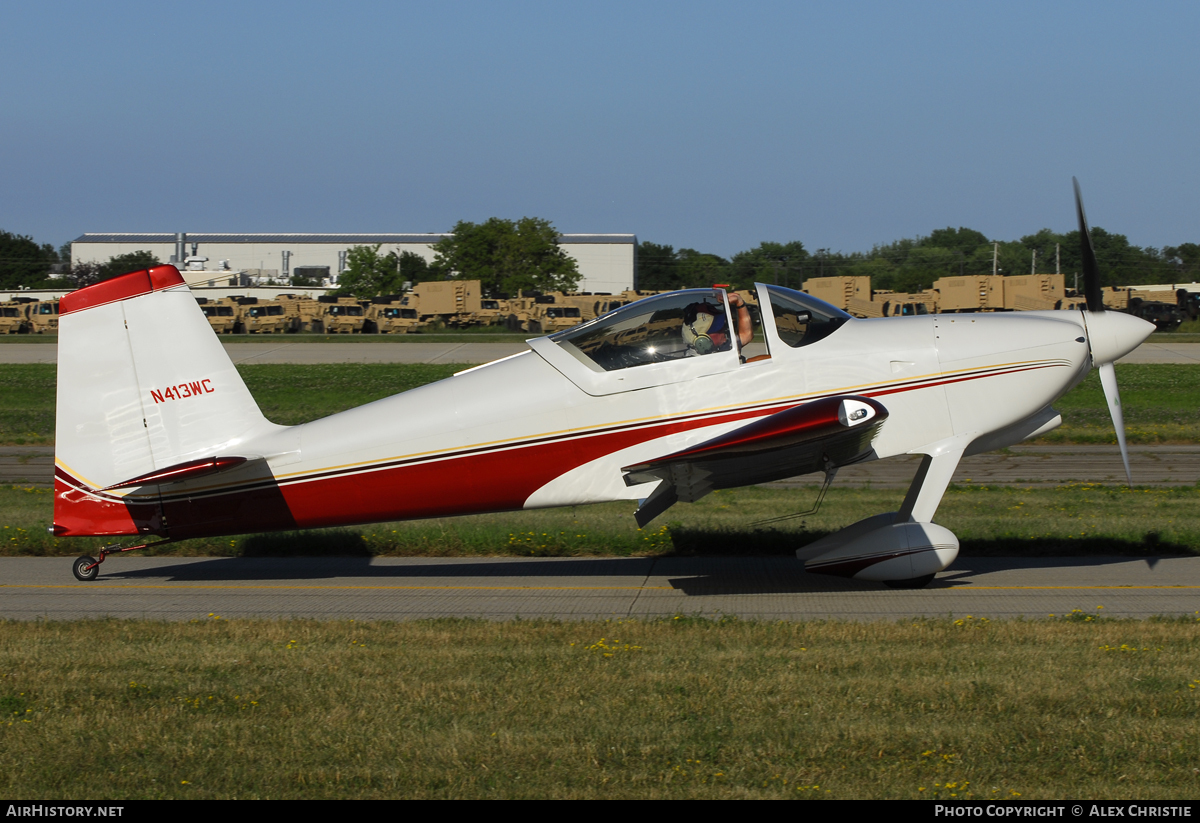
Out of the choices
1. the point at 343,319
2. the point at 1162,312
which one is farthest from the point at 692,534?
the point at 1162,312

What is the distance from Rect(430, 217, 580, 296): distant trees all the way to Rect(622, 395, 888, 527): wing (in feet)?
232

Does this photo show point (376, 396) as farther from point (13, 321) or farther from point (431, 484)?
point (13, 321)

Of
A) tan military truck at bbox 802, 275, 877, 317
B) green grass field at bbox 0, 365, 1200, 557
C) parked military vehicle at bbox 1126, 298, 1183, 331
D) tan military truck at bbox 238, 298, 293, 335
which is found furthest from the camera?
tan military truck at bbox 238, 298, 293, 335

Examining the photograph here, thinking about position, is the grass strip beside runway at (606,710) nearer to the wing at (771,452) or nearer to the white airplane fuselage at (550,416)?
the wing at (771,452)

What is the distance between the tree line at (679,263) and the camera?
80.4 m

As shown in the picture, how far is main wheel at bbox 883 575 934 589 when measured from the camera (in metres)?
8.69

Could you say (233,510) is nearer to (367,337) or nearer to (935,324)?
(935,324)

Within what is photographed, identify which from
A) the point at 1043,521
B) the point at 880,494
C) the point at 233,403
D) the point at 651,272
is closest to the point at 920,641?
the point at 1043,521

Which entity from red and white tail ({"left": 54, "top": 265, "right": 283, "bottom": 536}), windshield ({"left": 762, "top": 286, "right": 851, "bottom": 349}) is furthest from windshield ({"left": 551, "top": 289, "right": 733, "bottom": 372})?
red and white tail ({"left": 54, "top": 265, "right": 283, "bottom": 536})

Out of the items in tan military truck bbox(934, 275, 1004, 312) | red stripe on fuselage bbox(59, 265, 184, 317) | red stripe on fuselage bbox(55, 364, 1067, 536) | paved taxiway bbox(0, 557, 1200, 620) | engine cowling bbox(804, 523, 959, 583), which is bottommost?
paved taxiway bbox(0, 557, 1200, 620)

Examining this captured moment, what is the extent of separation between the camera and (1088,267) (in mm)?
9328

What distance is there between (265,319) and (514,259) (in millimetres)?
28798

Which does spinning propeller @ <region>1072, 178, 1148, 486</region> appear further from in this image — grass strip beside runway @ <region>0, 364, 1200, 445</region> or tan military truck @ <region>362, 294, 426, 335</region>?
tan military truck @ <region>362, 294, 426, 335</region>

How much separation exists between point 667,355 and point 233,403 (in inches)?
151
